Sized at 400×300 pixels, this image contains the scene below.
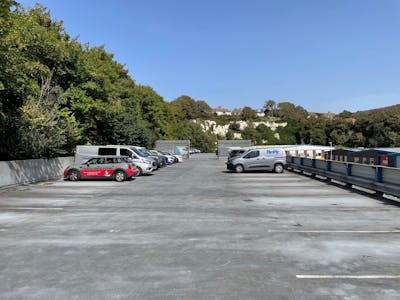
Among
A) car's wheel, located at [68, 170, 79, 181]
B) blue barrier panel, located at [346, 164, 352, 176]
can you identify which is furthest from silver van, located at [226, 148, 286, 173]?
car's wheel, located at [68, 170, 79, 181]

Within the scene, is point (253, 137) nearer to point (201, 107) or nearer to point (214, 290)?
point (201, 107)

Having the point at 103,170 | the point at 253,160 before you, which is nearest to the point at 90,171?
the point at 103,170

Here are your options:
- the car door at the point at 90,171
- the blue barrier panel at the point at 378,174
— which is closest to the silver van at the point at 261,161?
the car door at the point at 90,171

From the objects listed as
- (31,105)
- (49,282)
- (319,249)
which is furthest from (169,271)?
(31,105)

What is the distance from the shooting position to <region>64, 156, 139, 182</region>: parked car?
23.0 meters

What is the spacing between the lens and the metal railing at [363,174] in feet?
46.6

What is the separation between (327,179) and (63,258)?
18225mm

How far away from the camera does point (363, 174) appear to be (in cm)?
1698

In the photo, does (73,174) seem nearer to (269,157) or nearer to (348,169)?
(269,157)

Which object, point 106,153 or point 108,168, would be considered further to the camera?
point 106,153

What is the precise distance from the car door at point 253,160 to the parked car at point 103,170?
32.2 ft

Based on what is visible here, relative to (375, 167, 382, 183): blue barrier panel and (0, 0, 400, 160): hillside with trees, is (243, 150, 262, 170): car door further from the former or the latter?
(375, 167, 382, 183): blue barrier panel

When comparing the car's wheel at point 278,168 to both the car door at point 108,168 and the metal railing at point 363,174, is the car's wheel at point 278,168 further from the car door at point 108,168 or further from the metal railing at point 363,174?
the car door at point 108,168

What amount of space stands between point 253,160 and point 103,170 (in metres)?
11.6
